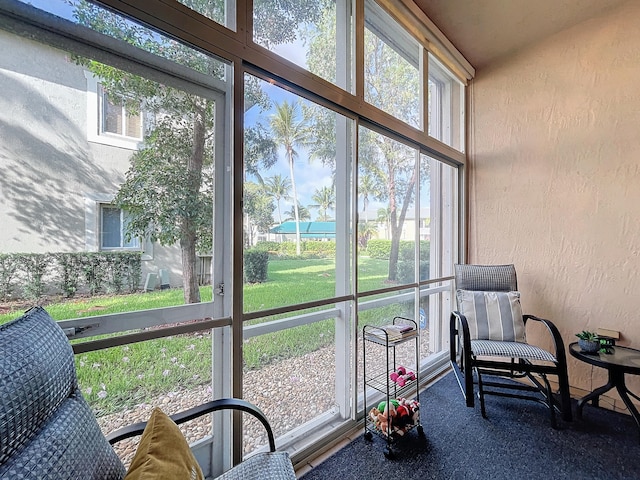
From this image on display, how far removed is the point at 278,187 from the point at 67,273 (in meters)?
1.05

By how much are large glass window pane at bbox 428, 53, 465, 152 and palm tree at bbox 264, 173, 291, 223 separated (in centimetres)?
202

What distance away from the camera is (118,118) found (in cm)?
124

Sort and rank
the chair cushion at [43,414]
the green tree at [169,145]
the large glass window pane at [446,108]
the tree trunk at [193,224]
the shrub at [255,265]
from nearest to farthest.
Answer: the chair cushion at [43,414], the green tree at [169,145], the tree trunk at [193,224], the shrub at [255,265], the large glass window pane at [446,108]

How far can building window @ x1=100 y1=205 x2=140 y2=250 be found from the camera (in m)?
1.20

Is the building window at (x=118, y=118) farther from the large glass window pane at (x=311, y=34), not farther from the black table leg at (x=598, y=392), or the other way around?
the black table leg at (x=598, y=392)

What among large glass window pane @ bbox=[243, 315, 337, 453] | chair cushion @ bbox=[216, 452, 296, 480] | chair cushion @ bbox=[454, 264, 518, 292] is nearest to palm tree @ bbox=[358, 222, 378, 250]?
large glass window pane @ bbox=[243, 315, 337, 453]

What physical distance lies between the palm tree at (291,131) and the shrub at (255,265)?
0.26 metres

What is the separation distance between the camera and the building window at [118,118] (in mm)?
1205

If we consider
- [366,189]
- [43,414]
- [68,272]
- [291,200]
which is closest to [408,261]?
[366,189]

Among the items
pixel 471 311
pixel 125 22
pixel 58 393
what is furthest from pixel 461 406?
pixel 125 22

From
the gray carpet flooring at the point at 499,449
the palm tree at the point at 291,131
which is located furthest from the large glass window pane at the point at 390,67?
the gray carpet flooring at the point at 499,449

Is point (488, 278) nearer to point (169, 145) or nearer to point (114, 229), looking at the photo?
point (169, 145)

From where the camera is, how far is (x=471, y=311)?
2709 millimetres

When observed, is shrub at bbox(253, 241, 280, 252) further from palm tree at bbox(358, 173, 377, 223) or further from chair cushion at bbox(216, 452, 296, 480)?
chair cushion at bbox(216, 452, 296, 480)
